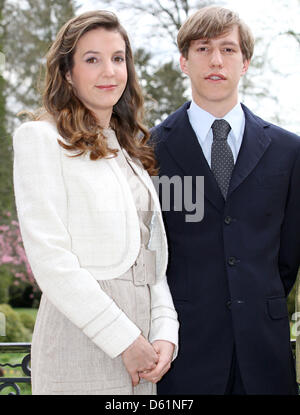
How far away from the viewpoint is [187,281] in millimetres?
2482

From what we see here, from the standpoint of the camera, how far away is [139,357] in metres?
1.92

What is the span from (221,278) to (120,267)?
0.63 metres

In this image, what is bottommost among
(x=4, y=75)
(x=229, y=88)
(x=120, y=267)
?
(x=120, y=267)

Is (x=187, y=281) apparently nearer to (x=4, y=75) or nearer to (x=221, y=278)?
(x=221, y=278)

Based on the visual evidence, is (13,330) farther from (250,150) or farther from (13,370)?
(250,150)

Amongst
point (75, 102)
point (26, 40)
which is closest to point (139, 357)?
point (75, 102)

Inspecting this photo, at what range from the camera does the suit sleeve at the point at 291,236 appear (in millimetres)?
2566

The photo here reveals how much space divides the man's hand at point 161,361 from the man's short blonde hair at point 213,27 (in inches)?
55.9

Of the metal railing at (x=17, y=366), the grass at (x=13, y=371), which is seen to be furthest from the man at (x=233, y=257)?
the grass at (x=13, y=371)

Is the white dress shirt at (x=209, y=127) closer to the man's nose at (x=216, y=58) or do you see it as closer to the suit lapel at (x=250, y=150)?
the suit lapel at (x=250, y=150)

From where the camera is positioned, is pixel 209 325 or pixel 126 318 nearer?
pixel 126 318

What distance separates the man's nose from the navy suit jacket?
1.34 feet
